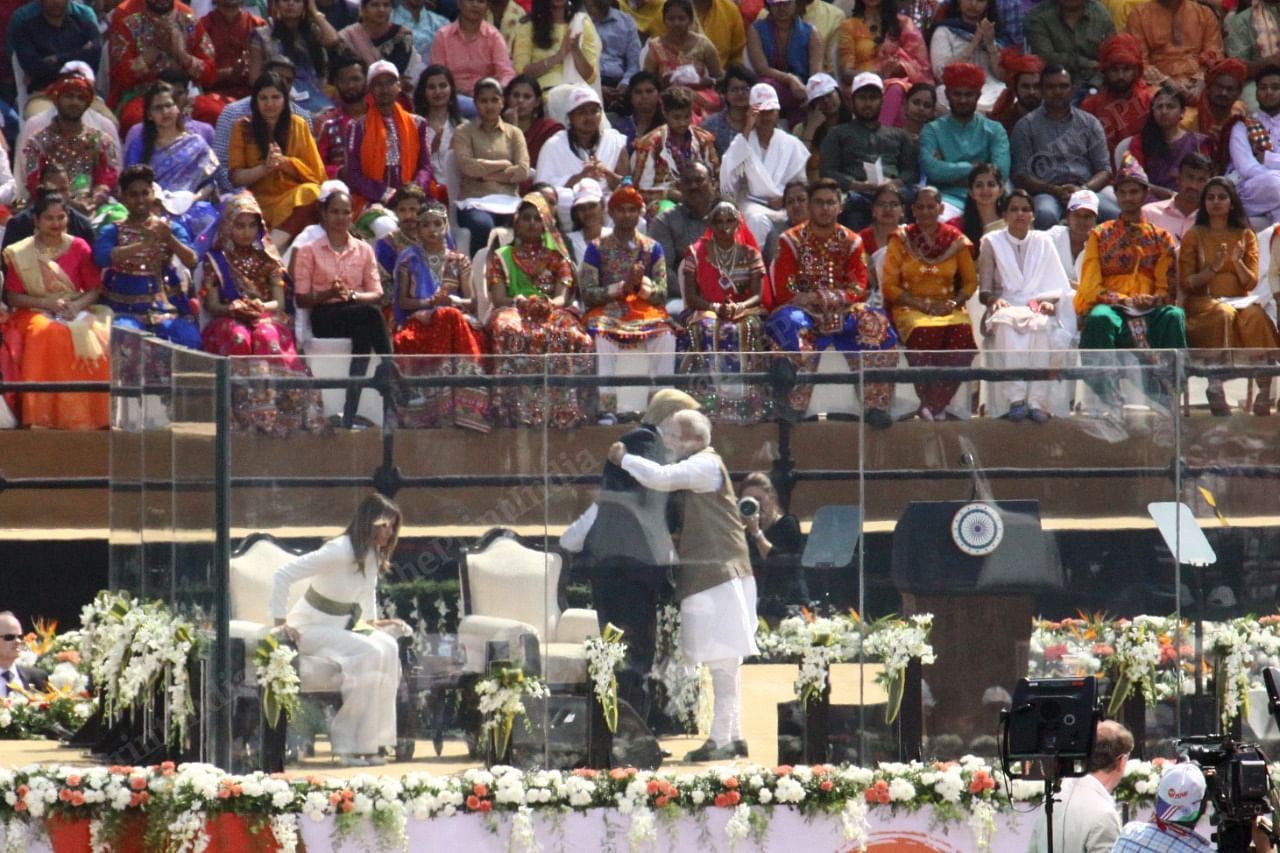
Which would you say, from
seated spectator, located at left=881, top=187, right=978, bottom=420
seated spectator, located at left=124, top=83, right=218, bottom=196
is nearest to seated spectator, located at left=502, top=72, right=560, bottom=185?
seated spectator, located at left=124, top=83, right=218, bottom=196

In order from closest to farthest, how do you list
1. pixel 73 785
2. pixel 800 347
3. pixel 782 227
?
pixel 73 785
pixel 800 347
pixel 782 227

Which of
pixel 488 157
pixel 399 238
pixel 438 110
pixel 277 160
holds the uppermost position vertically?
pixel 438 110

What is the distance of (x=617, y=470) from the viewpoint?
914 centimetres

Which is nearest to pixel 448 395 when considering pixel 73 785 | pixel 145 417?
pixel 145 417

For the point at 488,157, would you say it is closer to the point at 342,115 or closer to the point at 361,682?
the point at 342,115

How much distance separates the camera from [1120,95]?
16.1 metres

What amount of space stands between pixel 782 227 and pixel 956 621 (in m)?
5.76

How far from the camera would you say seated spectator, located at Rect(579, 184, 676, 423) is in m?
13.4

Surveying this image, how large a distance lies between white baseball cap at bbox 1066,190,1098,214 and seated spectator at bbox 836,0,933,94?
1.95 metres

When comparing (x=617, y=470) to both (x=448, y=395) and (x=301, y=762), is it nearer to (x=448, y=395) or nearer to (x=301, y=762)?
(x=448, y=395)

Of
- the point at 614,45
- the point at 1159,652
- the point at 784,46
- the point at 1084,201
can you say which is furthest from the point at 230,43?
the point at 1159,652

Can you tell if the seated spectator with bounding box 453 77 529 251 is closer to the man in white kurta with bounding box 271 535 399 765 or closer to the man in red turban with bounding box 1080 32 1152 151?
the man in red turban with bounding box 1080 32 1152 151

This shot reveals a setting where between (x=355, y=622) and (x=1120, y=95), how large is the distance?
8.87 m

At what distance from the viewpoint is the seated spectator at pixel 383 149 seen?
47.6ft
